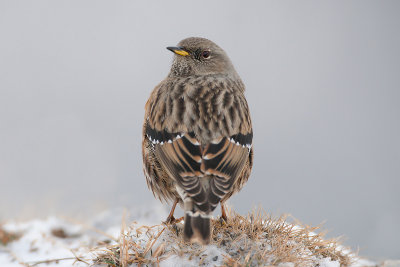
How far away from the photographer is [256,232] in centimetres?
582

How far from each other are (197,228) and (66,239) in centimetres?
562

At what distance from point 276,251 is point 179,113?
2.28 m

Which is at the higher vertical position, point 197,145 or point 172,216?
point 197,145

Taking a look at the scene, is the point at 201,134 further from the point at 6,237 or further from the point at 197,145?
the point at 6,237

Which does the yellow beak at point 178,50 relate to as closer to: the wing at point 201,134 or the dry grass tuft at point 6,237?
the wing at point 201,134

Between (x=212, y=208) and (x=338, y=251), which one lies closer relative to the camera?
(x=212, y=208)

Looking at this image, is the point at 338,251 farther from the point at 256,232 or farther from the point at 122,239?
the point at 122,239

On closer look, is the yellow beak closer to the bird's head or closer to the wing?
the bird's head

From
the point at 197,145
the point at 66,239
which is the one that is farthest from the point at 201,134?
the point at 66,239

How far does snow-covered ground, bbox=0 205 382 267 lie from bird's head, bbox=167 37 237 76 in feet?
8.88

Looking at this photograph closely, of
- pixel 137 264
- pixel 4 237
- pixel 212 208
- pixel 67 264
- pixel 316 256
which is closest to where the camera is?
pixel 212 208

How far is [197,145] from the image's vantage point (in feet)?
19.0

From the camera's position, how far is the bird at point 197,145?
529 centimetres

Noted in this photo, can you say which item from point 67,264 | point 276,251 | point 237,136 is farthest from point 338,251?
point 67,264
